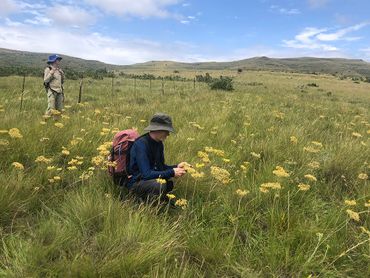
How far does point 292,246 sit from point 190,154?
2.89 metres

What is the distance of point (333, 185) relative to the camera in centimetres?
585

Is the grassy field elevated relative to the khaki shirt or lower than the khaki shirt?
lower

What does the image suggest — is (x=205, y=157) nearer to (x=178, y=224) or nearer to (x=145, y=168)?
(x=145, y=168)

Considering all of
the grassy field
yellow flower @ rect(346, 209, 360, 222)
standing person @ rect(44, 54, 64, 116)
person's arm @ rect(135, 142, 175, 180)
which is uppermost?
standing person @ rect(44, 54, 64, 116)

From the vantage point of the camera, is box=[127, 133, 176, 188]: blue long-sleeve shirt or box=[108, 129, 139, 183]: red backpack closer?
box=[127, 133, 176, 188]: blue long-sleeve shirt

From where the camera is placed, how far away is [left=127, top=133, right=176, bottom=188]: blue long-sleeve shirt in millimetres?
4594

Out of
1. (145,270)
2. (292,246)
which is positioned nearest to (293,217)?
(292,246)

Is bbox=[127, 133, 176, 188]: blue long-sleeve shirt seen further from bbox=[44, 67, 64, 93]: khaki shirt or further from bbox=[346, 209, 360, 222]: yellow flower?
bbox=[44, 67, 64, 93]: khaki shirt

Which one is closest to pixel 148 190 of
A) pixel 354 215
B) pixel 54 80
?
pixel 354 215

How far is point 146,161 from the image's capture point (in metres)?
4.68

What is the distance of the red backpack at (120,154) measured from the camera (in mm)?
4824

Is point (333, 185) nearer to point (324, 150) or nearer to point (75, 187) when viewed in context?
point (324, 150)

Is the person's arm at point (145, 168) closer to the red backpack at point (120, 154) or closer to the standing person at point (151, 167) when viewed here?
the standing person at point (151, 167)

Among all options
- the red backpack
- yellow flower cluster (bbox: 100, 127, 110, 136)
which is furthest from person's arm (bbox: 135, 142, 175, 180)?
yellow flower cluster (bbox: 100, 127, 110, 136)
